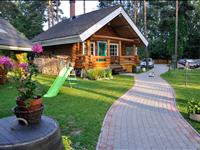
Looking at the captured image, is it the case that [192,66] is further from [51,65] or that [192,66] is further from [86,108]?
[86,108]

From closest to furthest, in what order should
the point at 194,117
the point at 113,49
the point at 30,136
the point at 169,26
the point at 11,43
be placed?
the point at 30,136
the point at 194,117
the point at 11,43
the point at 113,49
the point at 169,26

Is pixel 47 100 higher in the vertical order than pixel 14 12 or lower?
lower

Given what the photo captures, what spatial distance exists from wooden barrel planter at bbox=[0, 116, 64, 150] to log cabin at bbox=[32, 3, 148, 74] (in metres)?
Result: 12.3

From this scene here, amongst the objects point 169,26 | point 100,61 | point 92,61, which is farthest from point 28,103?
point 169,26

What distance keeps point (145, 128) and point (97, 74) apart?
9.30 m

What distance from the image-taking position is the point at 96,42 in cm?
1884

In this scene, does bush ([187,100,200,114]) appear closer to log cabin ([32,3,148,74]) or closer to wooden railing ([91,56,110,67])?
log cabin ([32,3,148,74])

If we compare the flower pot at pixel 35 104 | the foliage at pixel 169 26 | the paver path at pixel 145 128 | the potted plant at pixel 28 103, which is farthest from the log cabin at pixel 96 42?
the foliage at pixel 169 26

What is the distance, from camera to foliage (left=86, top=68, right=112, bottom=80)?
14531 millimetres

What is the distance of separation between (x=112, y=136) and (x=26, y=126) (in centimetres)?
209

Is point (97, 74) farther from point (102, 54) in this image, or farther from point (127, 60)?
point (127, 60)

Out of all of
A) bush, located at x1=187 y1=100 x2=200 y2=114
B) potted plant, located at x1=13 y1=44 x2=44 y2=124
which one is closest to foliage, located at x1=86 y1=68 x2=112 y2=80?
bush, located at x1=187 y1=100 x2=200 y2=114

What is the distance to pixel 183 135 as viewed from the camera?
506cm

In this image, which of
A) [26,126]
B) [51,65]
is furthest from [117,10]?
[26,126]
